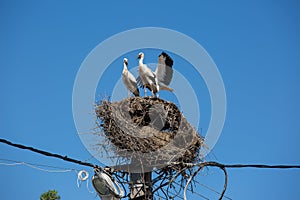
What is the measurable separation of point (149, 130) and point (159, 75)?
1.67 meters

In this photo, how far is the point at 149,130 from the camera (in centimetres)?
827

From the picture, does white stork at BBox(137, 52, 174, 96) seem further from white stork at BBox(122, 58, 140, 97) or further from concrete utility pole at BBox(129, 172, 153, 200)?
concrete utility pole at BBox(129, 172, 153, 200)

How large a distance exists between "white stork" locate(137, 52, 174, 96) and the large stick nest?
991 mm

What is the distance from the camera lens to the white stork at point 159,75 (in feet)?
31.2

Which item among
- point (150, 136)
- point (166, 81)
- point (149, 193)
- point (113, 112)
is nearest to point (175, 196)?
point (149, 193)

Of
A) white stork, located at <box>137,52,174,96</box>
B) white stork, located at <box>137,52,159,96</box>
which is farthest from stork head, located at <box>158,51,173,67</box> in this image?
white stork, located at <box>137,52,159,96</box>

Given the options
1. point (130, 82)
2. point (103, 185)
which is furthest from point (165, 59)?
point (103, 185)

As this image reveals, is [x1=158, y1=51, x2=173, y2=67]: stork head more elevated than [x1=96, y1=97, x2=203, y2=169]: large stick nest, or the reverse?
[x1=158, y1=51, x2=173, y2=67]: stork head

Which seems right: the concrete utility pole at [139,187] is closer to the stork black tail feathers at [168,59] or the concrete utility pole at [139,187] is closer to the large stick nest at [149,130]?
the large stick nest at [149,130]

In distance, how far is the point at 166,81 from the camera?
31.7ft

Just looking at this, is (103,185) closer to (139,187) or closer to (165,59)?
(139,187)

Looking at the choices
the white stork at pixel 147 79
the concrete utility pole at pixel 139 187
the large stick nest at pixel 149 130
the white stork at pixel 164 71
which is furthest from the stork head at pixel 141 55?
the concrete utility pole at pixel 139 187

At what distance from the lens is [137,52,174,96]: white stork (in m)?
9.51

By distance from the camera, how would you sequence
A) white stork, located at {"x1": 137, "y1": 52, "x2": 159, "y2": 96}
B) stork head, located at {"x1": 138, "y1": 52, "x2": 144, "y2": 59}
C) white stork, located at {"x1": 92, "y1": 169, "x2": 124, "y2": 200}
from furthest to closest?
stork head, located at {"x1": 138, "y1": 52, "x2": 144, "y2": 59} → white stork, located at {"x1": 137, "y1": 52, "x2": 159, "y2": 96} → white stork, located at {"x1": 92, "y1": 169, "x2": 124, "y2": 200}
